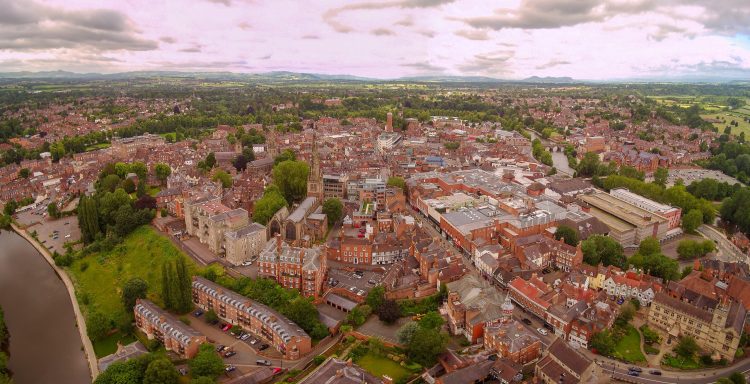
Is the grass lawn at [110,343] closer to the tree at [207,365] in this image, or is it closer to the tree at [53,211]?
the tree at [207,365]

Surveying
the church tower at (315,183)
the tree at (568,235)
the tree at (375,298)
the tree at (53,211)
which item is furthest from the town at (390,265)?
the tree at (53,211)

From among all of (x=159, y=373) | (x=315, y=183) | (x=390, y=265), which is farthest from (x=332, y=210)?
(x=159, y=373)

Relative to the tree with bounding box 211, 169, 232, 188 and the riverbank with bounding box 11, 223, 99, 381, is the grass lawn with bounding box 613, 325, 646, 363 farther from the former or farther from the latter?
the tree with bounding box 211, 169, 232, 188

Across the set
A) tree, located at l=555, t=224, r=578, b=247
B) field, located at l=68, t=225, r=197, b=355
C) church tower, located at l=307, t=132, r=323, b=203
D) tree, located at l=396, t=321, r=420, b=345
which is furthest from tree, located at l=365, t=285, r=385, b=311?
church tower, located at l=307, t=132, r=323, b=203

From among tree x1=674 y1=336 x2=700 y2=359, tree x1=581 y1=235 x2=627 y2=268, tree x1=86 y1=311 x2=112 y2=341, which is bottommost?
tree x1=86 y1=311 x2=112 y2=341

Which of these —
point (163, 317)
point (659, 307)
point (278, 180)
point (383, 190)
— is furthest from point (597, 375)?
point (278, 180)

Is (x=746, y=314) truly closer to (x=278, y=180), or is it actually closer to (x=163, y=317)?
(x=163, y=317)

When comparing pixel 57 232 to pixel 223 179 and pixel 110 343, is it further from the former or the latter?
pixel 110 343
